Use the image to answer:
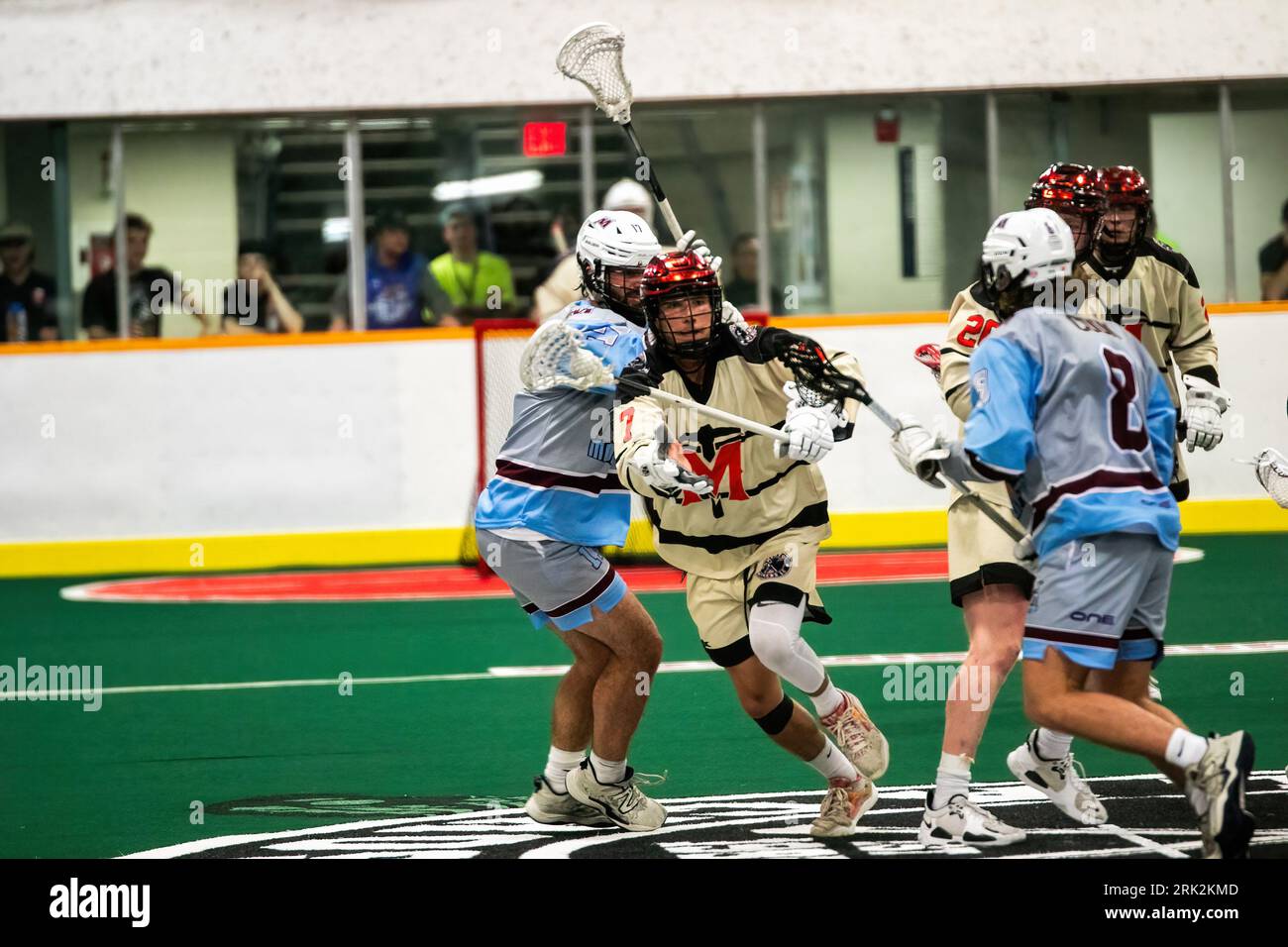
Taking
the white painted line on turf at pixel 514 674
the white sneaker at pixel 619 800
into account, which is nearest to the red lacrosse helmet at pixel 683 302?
the white sneaker at pixel 619 800

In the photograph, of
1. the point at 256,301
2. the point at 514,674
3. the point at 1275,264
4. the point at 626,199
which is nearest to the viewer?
the point at 514,674

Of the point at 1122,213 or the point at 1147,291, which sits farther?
the point at 1147,291

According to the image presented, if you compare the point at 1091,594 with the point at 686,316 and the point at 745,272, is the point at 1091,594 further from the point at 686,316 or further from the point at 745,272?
the point at 745,272

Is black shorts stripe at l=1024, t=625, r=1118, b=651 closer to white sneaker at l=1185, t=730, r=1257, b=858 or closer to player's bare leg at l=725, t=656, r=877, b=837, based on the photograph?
white sneaker at l=1185, t=730, r=1257, b=858

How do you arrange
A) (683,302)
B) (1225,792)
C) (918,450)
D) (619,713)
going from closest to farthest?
(1225,792) → (918,450) → (683,302) → (619,713)

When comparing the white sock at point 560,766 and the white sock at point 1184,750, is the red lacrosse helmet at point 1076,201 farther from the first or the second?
the white sock at point 560,766

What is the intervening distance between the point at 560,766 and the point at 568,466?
Answer: 2.75 ft

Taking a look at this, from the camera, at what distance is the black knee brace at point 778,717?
4.96 meters

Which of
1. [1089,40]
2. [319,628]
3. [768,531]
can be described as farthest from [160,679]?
[1089,40]

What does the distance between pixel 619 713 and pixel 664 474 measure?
913 millimetres

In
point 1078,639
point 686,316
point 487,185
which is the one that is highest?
point 487,185

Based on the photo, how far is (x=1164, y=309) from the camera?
579 centimetres

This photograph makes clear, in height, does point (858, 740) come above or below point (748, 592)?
below

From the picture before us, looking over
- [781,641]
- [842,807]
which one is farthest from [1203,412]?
[842,807]
